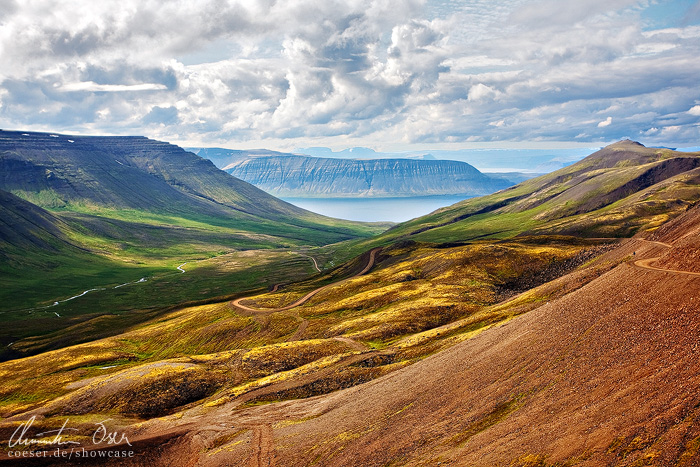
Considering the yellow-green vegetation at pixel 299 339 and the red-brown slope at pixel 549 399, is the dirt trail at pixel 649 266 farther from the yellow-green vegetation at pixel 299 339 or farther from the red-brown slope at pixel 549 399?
the yellow-green vegetation at pixel 299 339

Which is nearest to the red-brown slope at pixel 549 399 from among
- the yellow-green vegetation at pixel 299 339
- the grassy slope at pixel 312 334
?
the grassy slope at pixel 312 334

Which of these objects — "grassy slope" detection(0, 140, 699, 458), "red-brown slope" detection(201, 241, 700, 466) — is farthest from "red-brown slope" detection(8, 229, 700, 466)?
"grassy slope" detection(0, 140, 699, 458)

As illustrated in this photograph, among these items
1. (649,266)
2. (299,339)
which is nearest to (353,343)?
(299,339)

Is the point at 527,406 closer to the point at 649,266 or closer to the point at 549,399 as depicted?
the point at 549,399

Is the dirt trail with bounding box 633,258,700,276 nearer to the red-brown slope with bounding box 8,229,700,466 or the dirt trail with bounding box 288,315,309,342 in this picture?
the red-brown slope with bounding box 8,229,700,466

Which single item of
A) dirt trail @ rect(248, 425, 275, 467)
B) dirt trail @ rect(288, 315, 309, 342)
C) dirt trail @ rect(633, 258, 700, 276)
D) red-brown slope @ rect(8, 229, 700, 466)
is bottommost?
dirt trail @ rect(248, 425, 275, 467)

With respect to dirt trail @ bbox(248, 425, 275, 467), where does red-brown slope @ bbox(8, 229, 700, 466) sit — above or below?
above

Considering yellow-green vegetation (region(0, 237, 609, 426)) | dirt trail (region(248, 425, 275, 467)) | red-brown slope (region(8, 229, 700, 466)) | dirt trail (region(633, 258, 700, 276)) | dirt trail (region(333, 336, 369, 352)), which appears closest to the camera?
red-brown slope (region(8, 229, 700, 466))

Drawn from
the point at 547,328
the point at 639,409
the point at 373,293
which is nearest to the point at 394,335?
the point at 373,293

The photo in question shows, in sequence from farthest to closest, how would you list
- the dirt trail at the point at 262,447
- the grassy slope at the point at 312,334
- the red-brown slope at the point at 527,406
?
the grassy slope at the point at 312,334 → the dirt trail at the point at 262,447 → the red-brown slope at the point at 527,406

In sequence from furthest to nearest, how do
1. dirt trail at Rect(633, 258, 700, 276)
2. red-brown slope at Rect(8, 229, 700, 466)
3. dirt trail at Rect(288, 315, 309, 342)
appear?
dirt trail at Rect(288, 315, 309, 342) < dirt trail at Rect(633, 258, 700, 276) < red-brown slope at Rect(8, 229, 700, 466)

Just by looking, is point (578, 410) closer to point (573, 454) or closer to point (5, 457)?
point (573, 454)

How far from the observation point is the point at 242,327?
4838 inches

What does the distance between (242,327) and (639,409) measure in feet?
344
